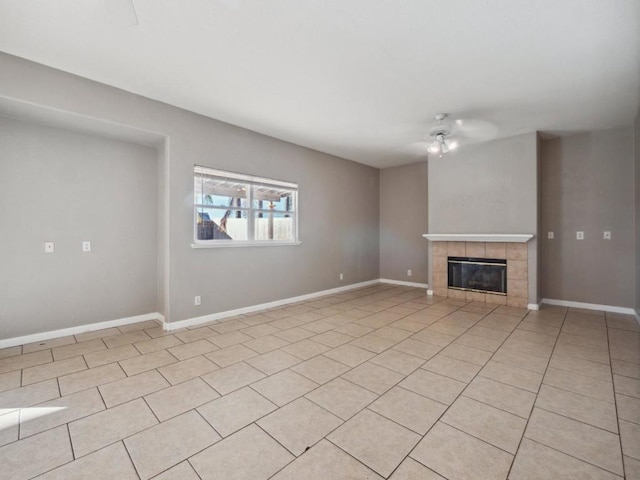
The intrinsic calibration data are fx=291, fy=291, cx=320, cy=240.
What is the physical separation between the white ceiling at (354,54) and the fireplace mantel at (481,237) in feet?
5.48

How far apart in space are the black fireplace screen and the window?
2931mm

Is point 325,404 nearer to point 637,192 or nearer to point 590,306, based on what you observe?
point 590,306

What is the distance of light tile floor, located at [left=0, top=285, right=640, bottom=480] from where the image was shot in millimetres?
1496

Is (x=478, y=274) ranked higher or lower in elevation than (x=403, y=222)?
lower

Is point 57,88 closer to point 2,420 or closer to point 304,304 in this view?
point 2,420

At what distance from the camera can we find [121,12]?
1.64m

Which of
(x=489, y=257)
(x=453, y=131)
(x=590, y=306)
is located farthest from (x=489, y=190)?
(x=590, y=306)

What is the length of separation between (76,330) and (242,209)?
246 cm

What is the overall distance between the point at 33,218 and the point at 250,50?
291cm

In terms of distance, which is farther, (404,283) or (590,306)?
(404,283)

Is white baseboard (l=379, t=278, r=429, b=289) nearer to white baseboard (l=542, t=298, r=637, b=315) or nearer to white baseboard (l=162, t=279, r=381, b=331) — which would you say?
white baseboard (l=162, t=279, r=381, b=331)

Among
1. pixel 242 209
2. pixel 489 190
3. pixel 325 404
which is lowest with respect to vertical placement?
pixel 325 404

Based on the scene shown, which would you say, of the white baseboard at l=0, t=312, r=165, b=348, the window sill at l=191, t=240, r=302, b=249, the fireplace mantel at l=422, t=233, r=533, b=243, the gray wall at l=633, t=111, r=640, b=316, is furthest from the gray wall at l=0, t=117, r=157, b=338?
the gray wall at l=633, t=111, r=640, b=316

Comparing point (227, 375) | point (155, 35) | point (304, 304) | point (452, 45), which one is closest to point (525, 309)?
point (304, 304)
